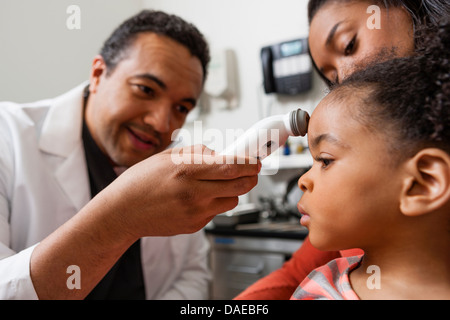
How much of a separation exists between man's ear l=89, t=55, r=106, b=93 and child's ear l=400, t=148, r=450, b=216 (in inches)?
37.2

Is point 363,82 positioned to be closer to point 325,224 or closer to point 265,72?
point 325,224

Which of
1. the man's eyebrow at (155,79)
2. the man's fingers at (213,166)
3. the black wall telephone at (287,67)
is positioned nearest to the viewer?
the man's fingers at (213,166)

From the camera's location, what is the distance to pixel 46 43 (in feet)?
4.20

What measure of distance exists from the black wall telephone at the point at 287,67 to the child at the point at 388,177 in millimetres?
1507

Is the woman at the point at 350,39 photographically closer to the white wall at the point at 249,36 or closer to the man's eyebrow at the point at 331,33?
the man's eyebrow at the point at 331,33

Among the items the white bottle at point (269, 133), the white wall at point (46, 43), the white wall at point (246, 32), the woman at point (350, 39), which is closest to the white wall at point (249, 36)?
the white wall at point (246, 32)

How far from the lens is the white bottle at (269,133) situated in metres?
0.55

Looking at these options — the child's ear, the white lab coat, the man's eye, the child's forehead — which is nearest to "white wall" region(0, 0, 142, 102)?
the white lab coat

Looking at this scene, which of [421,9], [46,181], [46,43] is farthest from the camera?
[46,43]

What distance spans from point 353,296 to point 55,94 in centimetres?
129

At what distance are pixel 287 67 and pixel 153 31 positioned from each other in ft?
3.70

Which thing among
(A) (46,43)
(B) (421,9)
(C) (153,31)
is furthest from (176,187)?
(A) (46,43)

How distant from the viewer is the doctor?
57 centimetres

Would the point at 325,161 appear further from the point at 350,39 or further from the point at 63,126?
the point at 63,126
